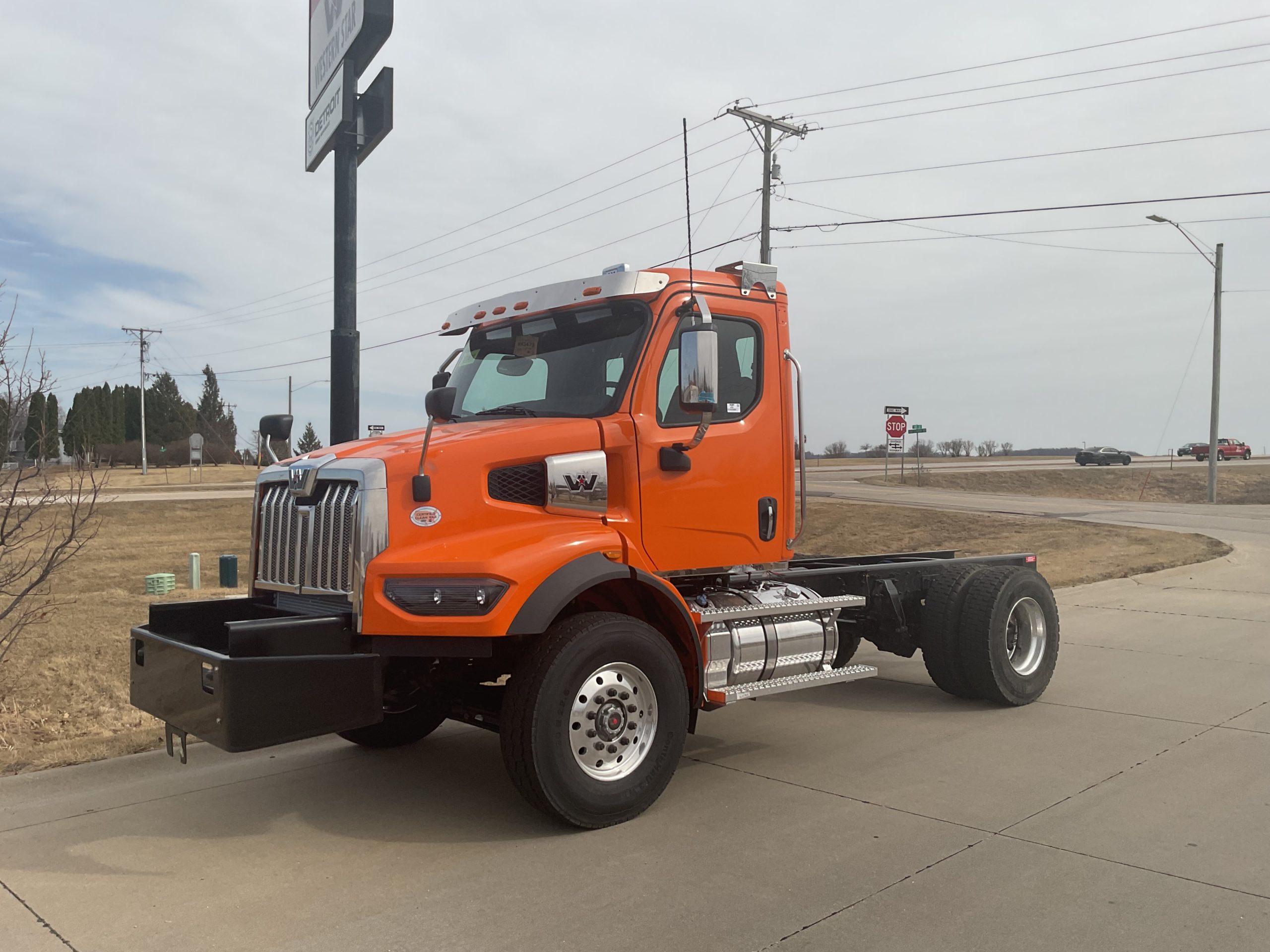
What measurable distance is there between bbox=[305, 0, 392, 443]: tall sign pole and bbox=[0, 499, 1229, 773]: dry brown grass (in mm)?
3001

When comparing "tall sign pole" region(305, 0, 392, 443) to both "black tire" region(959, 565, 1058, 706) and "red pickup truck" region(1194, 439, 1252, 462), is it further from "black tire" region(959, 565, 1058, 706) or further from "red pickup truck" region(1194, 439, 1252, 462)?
"red pickup truck" region(1194, 439, 1252, 462)

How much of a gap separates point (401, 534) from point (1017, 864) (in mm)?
3018

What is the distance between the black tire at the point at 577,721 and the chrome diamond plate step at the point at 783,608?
458 millimetres

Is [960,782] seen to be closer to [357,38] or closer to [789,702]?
[789,702]

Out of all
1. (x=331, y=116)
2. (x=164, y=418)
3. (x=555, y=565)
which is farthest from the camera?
(x=164, y=418)

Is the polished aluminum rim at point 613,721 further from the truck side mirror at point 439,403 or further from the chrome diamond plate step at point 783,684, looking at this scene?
the truck side mirror at point 439,403

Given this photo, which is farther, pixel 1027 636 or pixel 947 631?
pixel 1027 636

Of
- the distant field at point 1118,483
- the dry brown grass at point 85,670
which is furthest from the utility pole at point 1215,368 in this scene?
the dry brown grass at point 85,670

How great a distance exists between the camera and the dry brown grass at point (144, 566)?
22.7 ft

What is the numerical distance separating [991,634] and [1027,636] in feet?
2.38

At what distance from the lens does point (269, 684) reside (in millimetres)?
4254

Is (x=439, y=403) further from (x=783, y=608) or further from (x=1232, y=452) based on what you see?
(x=1232, y=452)

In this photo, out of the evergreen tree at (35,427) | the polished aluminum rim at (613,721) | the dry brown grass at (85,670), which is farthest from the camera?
the evergreen tree at (35,427)

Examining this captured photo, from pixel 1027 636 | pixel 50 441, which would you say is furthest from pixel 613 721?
pixel 50 441
